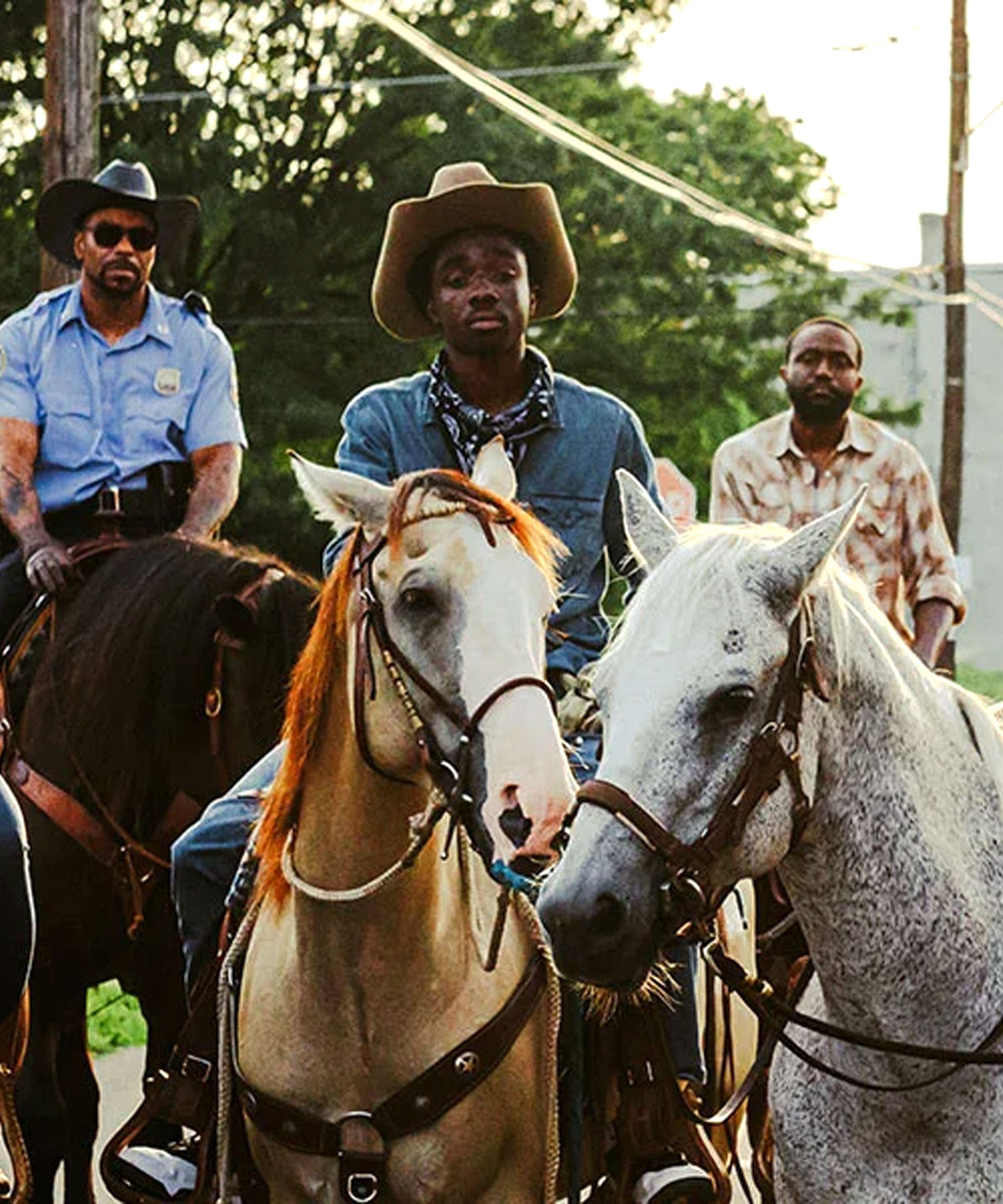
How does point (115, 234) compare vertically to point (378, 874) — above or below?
above

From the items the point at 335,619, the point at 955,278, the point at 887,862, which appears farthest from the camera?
the point at 955,278

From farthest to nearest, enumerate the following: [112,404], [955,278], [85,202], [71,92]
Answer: [955,278] → [71,92] → [85,202] → [112,404]

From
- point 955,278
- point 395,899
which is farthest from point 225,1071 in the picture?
point 955,278

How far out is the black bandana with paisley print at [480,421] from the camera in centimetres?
603

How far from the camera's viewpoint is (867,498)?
7852 millimetres

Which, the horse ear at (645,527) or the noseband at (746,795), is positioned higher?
the horse ear at (645,527)

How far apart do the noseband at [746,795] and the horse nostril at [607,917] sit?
10 centimetres

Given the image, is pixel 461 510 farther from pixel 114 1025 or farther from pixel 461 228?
pixel 114 1025

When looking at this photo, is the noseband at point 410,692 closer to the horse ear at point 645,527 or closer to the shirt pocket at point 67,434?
the horse ear at point 645,527

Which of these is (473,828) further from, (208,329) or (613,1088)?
(208,329)

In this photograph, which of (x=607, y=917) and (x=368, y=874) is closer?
(x=607, y=917)

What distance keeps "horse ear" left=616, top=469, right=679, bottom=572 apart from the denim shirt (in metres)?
1.32

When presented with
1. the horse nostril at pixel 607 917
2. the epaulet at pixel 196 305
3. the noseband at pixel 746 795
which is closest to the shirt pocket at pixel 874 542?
the epaulet at pixel 196 305

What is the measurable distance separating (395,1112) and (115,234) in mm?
3880
